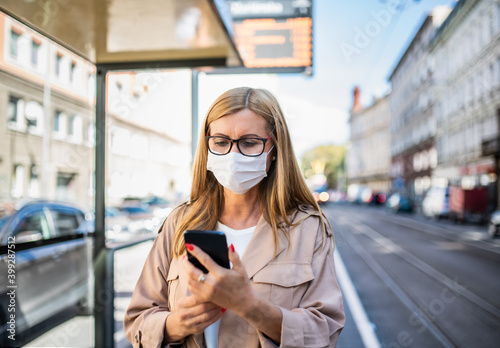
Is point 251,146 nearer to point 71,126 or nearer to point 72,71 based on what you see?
point 72,71

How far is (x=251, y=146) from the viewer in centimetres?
185

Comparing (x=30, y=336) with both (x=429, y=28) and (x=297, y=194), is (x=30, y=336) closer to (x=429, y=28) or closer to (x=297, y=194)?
(x=297, y=194)

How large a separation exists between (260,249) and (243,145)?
438mm

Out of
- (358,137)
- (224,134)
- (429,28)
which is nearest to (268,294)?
(224,134)

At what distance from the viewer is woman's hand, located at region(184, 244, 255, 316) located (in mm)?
1385

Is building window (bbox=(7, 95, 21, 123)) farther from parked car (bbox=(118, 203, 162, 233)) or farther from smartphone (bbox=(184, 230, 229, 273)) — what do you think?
parked car (bbox=(118, 203, 162, 233))

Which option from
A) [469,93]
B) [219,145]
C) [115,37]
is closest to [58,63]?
[115,37]

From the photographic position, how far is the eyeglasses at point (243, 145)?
184cm

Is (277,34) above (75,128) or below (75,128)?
above

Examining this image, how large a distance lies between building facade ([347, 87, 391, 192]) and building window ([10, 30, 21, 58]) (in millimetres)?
69596

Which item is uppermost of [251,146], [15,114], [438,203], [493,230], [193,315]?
[15,114]

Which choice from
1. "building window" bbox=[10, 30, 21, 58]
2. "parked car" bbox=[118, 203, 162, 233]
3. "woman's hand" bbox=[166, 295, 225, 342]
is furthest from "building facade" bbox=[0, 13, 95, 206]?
"woman's hand" bbox=[166, 295, 225, 342]

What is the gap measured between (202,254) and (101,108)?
111 inches

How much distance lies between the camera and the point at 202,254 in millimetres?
1387
